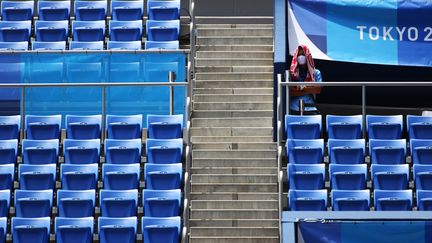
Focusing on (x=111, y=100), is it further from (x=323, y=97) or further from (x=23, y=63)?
(x=323, y=97)

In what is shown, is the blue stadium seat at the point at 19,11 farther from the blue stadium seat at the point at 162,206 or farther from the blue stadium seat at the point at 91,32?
the blue stadium seat at the point at 162,206

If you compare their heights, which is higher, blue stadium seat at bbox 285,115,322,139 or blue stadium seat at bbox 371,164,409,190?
blue stadium seat at bbox 285,115,322,139

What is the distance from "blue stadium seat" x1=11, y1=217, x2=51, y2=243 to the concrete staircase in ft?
6.69

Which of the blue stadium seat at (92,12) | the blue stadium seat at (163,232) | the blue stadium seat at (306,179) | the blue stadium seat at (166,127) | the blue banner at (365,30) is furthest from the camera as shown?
the blue stadium seat at (92,12)

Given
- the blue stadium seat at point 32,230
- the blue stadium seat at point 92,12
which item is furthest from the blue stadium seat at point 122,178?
the blue stadium seat at point 92,12

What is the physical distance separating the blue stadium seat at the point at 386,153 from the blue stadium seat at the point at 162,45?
182 inches

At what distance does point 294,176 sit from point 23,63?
5304mm

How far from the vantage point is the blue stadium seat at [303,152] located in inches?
901

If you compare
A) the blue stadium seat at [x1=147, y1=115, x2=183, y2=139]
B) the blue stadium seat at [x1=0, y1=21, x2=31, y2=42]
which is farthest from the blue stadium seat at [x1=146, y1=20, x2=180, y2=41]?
the blue stadium seat at [x1=147, y1=115, x2=183, y2=139]

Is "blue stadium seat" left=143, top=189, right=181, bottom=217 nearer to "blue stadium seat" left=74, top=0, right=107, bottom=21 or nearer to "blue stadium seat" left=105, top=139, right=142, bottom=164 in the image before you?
"blue stadium seat" left=105, top=139, right=142, bottom=164

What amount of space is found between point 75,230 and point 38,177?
1.47 m

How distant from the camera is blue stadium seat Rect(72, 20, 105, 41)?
1061 inches

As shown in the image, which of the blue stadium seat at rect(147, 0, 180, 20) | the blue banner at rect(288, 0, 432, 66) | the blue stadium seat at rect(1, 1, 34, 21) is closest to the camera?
the blue banner at rect(288, 0, 432, 66)

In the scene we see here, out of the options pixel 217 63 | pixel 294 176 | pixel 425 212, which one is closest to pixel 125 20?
pixel 217 63
